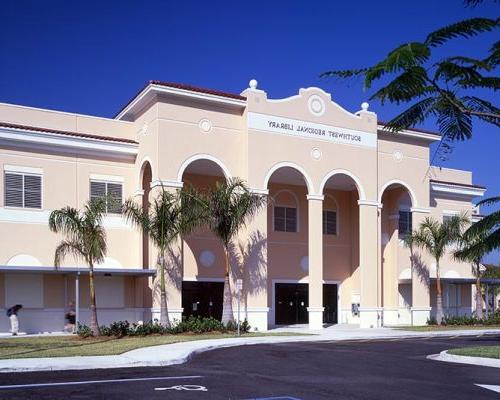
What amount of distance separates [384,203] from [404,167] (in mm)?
3178

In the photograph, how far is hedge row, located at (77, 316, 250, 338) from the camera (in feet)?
88.3

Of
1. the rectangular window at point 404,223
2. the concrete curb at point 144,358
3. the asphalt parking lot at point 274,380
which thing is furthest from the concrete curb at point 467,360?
the rectangular window at point 404,223

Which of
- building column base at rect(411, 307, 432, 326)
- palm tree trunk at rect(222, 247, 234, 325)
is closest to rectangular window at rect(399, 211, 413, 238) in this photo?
building column base at rect(411, 307, 432, 326)

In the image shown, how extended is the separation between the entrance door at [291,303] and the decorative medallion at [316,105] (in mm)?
9613

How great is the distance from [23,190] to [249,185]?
1024cm

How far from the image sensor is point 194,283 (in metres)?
34.5

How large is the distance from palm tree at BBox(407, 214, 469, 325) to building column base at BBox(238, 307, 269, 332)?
10.5 meters

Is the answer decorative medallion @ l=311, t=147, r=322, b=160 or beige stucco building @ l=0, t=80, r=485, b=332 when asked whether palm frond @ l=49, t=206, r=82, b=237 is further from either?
decorative medallion @ l=311, t=147, r=322, b=160

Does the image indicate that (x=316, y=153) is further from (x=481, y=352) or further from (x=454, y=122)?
(x=454, y=122)

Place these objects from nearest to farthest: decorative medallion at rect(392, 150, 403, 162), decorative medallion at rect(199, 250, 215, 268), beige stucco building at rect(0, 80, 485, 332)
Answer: beige stucco building at rect(0, 80, 485, 332) → decorative medallion at rect(199, 250, 215, 268) → decorative medallion at rect(392, 150, 403, 162)

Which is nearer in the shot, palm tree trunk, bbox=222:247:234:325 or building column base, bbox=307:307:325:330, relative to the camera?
palm tree trunk, bbox=222:247:234:325

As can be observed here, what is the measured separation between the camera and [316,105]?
3541cm

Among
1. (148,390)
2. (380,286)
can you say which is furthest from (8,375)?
(380,286)

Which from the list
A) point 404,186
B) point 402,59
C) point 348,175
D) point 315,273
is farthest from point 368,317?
point 402,59
